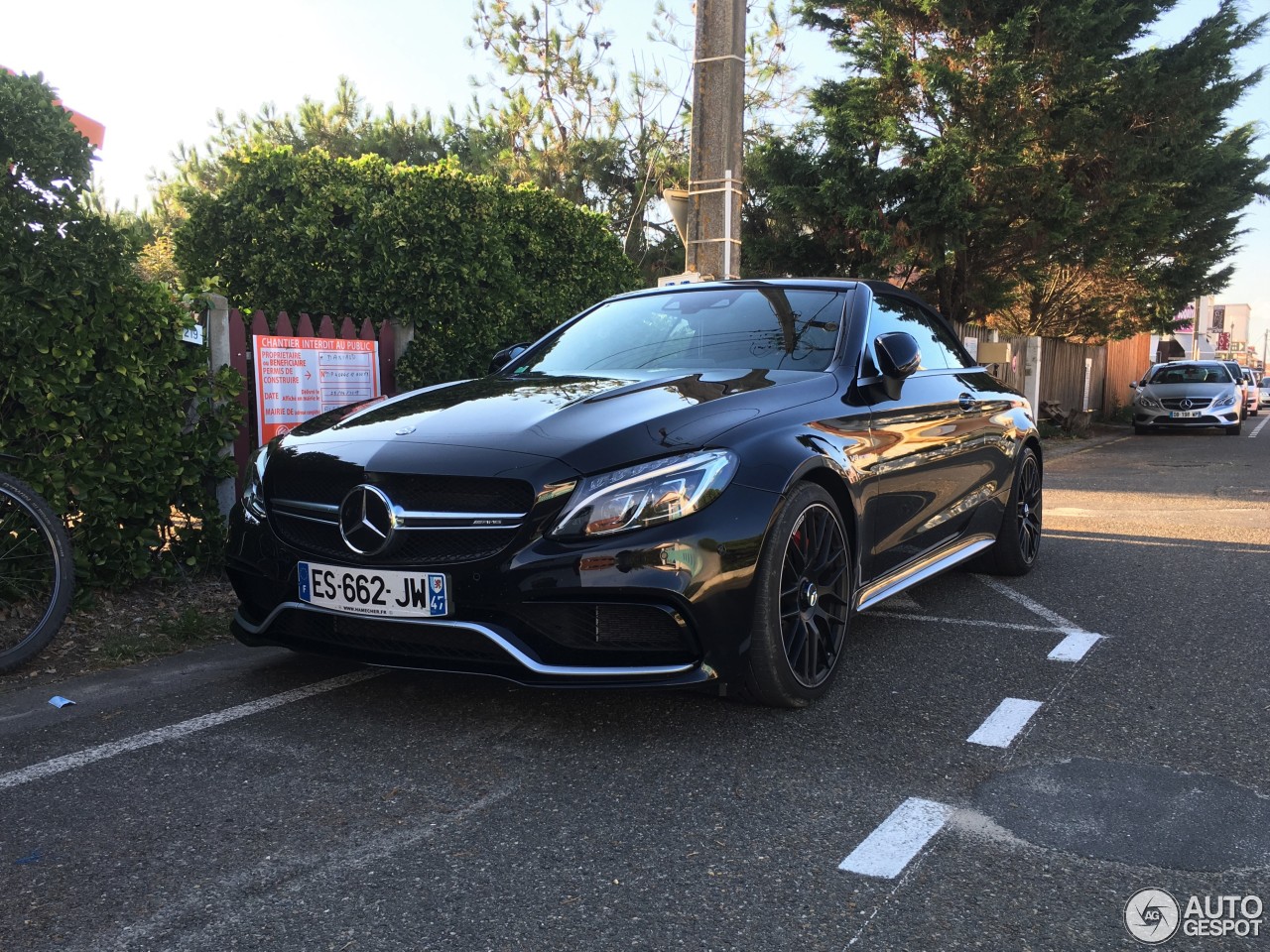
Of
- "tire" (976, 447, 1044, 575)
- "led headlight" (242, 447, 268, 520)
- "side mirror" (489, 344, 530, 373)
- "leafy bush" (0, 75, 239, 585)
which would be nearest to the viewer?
"led headlight" (242, 447, 268, 520)

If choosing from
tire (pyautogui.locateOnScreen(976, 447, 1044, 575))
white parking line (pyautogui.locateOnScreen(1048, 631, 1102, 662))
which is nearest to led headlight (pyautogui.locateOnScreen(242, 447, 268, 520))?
white parking line (pyautogui.locateOnScreen(1048, 631, 1102, 662))

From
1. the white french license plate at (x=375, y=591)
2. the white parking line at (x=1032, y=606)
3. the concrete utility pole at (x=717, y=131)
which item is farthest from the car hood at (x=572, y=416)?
the concrete utility pole at (x=717, y=131)

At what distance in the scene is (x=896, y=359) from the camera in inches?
160

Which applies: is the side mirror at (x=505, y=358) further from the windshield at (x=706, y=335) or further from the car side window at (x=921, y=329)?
the car side window at (x=921, y=329)

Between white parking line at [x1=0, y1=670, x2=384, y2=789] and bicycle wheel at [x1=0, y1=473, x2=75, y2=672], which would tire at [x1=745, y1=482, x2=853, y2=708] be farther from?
bicycle wheel at [x1=0, y1=473, x2=75, y2=672]

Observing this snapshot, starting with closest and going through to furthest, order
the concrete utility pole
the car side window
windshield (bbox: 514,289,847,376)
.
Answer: windshield (bbox: 514,289,847,376)
the car side window
the concrete utility pole

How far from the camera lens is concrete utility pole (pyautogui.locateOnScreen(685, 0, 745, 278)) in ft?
26.7

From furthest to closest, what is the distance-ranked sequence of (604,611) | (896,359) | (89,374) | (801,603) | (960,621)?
1. (960,621)
2. (89,374)
3. (896,359)
4. (801,603)
5. (604,611)

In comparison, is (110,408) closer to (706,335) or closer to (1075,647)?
(706,335)

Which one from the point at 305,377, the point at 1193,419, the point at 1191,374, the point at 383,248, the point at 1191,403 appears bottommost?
the point at 1193,419

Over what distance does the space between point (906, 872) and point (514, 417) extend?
1817 millimetres

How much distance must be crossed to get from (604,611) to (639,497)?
341 mm

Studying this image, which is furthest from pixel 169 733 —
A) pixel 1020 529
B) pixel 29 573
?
pixel 1020 529

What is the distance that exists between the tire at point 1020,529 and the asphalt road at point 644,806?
134 cm
